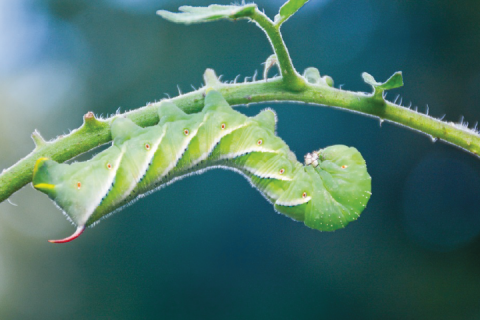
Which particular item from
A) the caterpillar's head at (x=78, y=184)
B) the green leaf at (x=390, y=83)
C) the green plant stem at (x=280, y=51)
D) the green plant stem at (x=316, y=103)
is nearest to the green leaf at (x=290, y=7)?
the green plant stem at (x=280, y=51)

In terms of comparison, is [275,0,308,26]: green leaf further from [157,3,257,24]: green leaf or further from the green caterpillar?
the green caterpillar

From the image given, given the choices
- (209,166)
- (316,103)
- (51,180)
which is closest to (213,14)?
(316,103)

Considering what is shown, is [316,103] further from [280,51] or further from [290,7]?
[290,7]

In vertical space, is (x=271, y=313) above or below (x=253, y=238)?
below

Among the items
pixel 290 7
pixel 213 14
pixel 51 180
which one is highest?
pixel 290 7

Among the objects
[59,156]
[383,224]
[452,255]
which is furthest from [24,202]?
[59,156]

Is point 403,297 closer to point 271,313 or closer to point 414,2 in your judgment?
point 271,313
